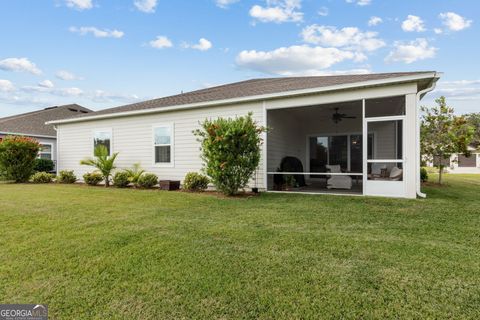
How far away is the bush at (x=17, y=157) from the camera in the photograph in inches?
471

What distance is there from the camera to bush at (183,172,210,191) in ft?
28.6

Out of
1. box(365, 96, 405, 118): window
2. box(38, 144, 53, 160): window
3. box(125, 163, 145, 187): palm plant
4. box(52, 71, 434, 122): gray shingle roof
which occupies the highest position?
box(52, 71, 434, 122): gray shingle roof

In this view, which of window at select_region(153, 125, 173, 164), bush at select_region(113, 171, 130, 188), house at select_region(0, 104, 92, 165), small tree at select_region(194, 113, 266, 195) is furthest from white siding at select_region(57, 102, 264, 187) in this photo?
house at select_region(0, 104, 92, 165)

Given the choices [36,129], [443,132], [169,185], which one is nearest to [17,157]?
[36,129]

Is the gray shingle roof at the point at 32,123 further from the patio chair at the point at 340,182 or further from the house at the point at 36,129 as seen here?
the patio chair at the point at 340,182

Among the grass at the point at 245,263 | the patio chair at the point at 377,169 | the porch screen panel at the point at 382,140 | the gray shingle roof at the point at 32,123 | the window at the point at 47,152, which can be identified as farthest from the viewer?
the window at the point at 47,152

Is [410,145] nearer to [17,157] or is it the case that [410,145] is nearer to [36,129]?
[17,157]

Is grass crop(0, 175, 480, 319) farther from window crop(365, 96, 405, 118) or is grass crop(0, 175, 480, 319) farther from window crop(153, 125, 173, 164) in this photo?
window crop(153, 125, 173, 164)

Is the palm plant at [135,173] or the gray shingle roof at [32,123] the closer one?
the palm plant at [135,173]

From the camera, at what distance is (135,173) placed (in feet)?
34.0

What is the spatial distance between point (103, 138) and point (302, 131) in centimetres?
861

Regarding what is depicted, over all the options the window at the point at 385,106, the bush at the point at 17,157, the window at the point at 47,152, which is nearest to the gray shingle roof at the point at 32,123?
the window at the point at 47,152

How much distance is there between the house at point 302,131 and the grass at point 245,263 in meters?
2.28

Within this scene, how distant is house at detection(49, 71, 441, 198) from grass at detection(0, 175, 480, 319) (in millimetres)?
2282
